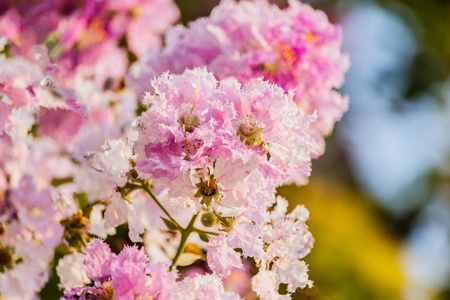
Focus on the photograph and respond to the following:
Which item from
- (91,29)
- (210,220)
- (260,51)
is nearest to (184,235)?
(210,220)

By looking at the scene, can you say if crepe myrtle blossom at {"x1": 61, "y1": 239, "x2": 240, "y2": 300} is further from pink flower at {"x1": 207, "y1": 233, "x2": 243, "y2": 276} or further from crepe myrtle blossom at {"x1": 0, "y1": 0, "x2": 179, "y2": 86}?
crepe myrtle blossom at {"x1": 0, "y1": 0, "x2": 179, "y2": 86}

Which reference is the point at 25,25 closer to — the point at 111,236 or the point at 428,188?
the point at 111,236

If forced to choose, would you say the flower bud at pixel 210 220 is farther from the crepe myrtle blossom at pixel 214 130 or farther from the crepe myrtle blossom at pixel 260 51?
the crepe myrtle blossom at pixel 260 51

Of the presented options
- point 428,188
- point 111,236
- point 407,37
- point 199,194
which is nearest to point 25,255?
point 111,236

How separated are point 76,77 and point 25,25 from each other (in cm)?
10

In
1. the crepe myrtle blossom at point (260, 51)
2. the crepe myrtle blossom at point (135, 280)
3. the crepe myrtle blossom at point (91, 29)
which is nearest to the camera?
the crepe myrtle blossom at point (135, 280)

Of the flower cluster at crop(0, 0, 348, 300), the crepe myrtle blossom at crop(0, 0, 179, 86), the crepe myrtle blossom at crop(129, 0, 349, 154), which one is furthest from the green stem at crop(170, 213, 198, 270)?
the crepe myrtle blossom at crop(0, 0, 179, 86)

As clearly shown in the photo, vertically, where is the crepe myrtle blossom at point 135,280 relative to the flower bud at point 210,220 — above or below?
below

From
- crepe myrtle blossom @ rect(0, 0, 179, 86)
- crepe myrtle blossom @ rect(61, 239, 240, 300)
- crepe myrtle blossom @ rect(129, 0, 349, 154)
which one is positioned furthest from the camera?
crepe myrtle blossom @ rect(0, 0, 179, 86)

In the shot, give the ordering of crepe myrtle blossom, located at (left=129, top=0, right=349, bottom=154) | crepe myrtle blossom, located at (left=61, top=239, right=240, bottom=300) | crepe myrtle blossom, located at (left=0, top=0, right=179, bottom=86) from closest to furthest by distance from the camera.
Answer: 1. crepe myrtle blossom, located at (left=61, top=239, right=240, bottom=300)
2. crepe myrtle blossom, located at (left=129, top=0, right=349, bottom=154)
3. crepe myrtle blossom, located at (left=0, top=0, right=179, bottom=86)

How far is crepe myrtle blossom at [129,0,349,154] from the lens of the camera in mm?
637

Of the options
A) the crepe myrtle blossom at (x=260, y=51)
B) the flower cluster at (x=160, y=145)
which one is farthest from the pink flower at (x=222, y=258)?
the crepe myrtle blossom at (x=260, y=51)

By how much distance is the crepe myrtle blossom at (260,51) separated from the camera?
0.64m

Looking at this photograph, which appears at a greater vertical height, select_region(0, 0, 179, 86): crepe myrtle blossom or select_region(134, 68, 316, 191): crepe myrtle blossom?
select_region(0, 0, 179, 86): crepe myrtle blossom
